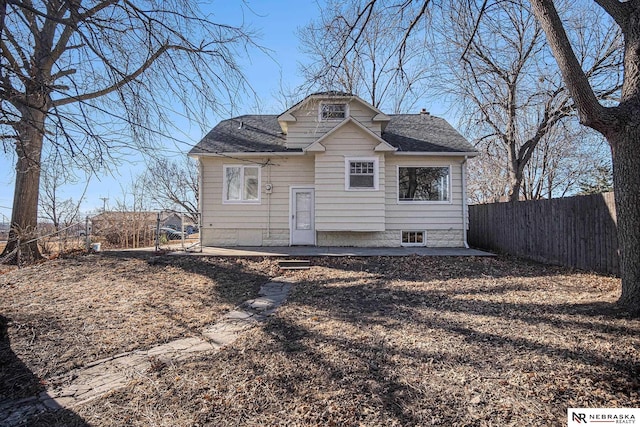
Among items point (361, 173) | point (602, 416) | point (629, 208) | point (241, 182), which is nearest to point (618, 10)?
point (629, 208)

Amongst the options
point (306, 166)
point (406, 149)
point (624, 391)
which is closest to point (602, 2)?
point (624, 391)

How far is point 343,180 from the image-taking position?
34.7 ft

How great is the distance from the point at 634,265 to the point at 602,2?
3836 millimetres

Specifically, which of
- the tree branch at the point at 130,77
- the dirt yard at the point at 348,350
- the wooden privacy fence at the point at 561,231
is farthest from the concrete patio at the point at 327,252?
the tree branch at the point at 130,77

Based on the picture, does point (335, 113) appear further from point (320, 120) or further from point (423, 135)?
point (423, 135)

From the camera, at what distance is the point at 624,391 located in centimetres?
251

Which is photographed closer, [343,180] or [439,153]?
[343,180]

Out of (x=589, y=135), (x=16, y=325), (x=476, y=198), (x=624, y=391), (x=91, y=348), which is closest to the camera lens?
(x=624, y=391)

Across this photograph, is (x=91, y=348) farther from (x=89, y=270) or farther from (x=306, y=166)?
(x=306, y=166)

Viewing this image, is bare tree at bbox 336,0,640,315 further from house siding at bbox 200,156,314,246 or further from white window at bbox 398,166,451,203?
house siding at bbox 200,156,314,246

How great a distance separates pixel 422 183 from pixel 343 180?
289 cm

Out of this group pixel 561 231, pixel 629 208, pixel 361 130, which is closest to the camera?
pixel 629 208

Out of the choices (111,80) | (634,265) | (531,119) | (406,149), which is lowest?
(634,265)

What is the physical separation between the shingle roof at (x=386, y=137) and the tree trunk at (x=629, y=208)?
6514 millimetres
